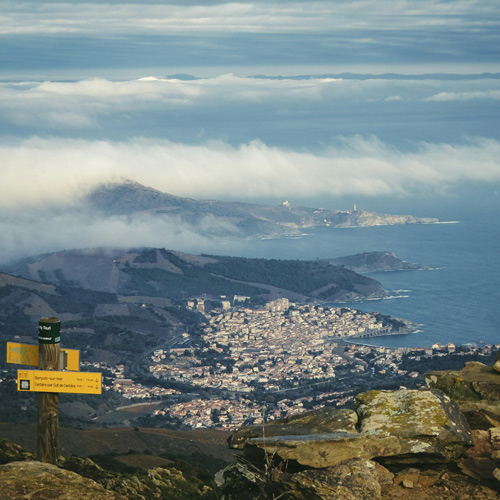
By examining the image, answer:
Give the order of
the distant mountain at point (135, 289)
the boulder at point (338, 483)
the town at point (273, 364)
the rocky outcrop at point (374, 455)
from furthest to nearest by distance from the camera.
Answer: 1. the distant mountain at point (135, 289)
2. the town at point (273, 364)
3. the rocky outcrop at point (374, 455)
4. the boulder at point (338, 483)

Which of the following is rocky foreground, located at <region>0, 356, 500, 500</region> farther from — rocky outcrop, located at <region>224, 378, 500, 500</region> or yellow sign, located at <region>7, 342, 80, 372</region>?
yellow sign, located at <region>7, 342, 80, 372</region>

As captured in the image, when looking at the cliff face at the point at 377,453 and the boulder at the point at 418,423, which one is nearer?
the cliff face at the point at 377,453

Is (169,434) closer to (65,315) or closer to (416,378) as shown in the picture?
(416,378)

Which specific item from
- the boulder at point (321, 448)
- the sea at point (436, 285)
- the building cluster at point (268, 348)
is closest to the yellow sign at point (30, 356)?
the boulder at point (321, 448)

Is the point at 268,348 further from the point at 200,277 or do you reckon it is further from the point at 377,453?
the point at 377,453

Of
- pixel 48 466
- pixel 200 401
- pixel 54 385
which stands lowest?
pixel 200 401

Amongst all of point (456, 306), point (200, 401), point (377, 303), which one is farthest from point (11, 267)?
point (200, 401)

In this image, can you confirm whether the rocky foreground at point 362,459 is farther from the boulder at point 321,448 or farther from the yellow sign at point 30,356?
the yellow sign at point 30,356
